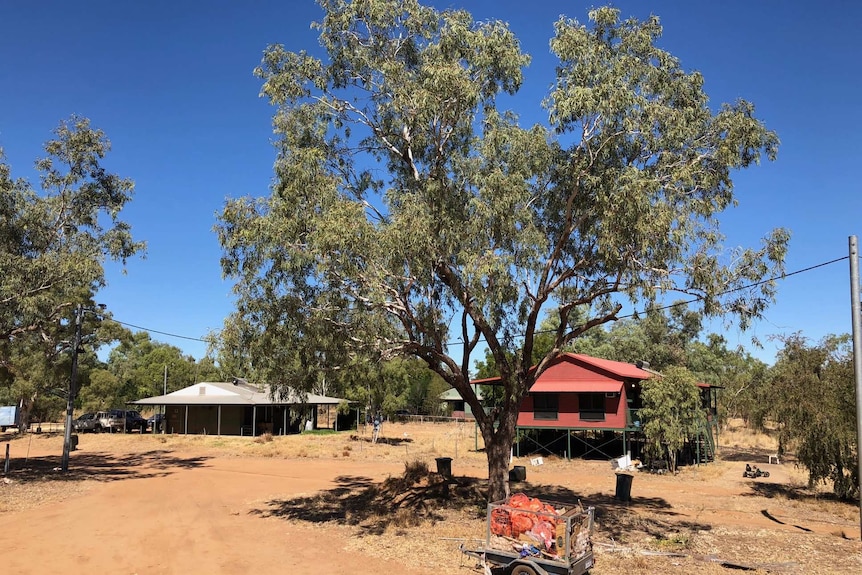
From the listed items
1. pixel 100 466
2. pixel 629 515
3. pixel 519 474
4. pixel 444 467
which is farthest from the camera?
pixel 100 466

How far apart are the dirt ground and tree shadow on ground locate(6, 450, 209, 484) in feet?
0.45

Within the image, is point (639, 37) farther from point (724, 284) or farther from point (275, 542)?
point (275, 542)

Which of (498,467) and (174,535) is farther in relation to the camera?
(498,467)

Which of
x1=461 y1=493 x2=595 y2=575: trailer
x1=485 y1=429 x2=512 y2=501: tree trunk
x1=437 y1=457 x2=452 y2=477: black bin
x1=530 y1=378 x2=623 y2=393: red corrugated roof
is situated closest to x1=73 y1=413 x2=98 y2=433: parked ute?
x1=530 y1=378 x2=623 y2=393: red corrugated roof

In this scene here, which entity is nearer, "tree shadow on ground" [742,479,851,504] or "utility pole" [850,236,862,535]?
"utility pole" [850,236,862,535]

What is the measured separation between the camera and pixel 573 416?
32344mm

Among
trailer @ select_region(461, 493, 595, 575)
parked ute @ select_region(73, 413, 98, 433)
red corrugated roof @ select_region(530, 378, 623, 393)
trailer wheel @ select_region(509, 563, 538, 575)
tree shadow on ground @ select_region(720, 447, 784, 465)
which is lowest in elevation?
parked ute @ select_region(73, 413, 98, 433)

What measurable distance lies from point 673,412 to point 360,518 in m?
16.4

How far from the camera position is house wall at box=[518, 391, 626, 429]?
31077 millimetres

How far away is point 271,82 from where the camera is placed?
15.3m

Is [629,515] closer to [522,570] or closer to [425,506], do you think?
[425,506]

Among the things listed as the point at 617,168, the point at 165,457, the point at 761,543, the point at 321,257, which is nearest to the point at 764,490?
the point at 761,543

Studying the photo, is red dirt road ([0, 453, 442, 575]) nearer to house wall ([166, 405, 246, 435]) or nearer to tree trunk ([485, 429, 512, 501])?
tree trunk ([485, 429, 512, 501])

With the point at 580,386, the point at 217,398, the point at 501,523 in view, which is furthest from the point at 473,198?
the point at 217,398
